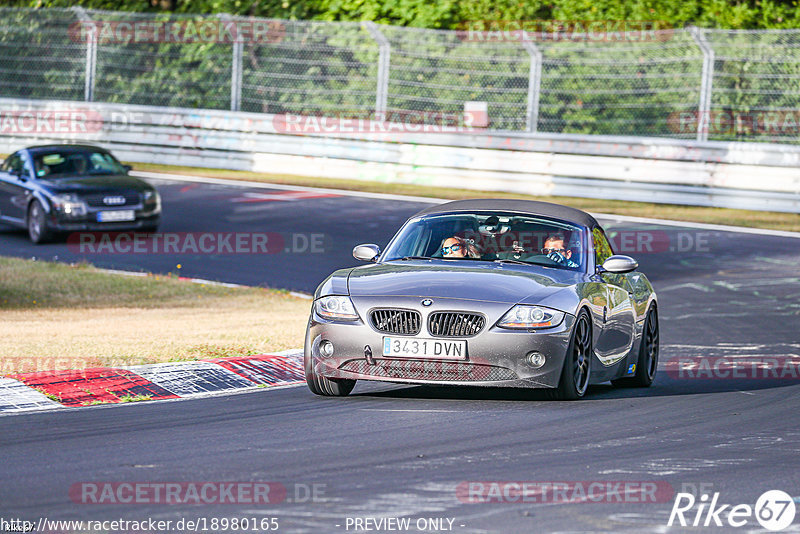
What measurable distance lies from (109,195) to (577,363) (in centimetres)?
1312

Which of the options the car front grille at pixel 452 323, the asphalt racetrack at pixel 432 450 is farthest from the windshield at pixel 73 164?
the car front grille at pixel 452 323

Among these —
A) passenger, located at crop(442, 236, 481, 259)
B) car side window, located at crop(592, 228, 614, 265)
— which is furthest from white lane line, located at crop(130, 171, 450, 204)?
passenger, located at crop(442, 236, 481, 259)

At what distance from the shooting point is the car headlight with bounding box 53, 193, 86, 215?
2100 cm

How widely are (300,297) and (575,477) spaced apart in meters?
9.78

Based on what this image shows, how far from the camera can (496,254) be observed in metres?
10.3

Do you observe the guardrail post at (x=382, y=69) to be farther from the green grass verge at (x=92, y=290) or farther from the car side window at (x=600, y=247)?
the car side window at (x=600, y=247)

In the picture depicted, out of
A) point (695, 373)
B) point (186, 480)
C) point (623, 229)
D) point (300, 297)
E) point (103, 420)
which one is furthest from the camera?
point (623, 229)

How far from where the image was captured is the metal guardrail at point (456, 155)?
78.9 ft

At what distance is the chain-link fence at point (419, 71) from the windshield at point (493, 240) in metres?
15.2

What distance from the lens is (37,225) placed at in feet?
69.8

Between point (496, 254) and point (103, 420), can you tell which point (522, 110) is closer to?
point (496, 254)

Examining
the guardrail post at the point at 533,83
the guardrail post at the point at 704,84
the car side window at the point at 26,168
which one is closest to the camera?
the car side window at the point at 26,168

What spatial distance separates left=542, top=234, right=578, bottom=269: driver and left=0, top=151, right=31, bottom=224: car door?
1299cm

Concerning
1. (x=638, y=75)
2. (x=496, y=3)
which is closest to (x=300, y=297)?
(x=638, y=75)
